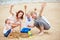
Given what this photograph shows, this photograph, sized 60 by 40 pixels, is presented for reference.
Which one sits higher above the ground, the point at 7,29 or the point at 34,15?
the point at 34,15

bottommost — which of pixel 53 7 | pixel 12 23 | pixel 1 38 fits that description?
pixel 1 38

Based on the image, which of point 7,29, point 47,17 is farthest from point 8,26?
point 47,17

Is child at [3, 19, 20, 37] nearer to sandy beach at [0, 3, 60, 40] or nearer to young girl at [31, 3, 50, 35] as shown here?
sandy beach at [0, 3, 60, 40]

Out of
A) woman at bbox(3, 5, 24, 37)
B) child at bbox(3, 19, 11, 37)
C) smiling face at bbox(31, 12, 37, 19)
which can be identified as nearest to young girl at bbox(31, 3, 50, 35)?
smiling face at bbox(31, 12, 37, 19)

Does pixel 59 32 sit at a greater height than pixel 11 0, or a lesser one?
lesser

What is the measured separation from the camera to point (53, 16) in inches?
120

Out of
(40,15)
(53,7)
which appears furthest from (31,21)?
(53,7)

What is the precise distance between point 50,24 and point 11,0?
1.86 feet

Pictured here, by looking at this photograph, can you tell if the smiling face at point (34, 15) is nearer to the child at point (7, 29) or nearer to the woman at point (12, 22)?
the woman at point (12, 22)

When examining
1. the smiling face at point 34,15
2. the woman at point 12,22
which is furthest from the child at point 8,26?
the smiling face at point 34,15

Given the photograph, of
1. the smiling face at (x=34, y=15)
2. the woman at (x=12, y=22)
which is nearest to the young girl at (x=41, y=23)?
the smiling face at (x=34, y=15)

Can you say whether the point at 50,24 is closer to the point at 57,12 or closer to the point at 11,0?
the point at 57,12

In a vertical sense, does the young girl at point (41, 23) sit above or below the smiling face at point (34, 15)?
below

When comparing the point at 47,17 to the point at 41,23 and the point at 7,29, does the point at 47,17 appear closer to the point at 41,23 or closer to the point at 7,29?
the point at 41,23
